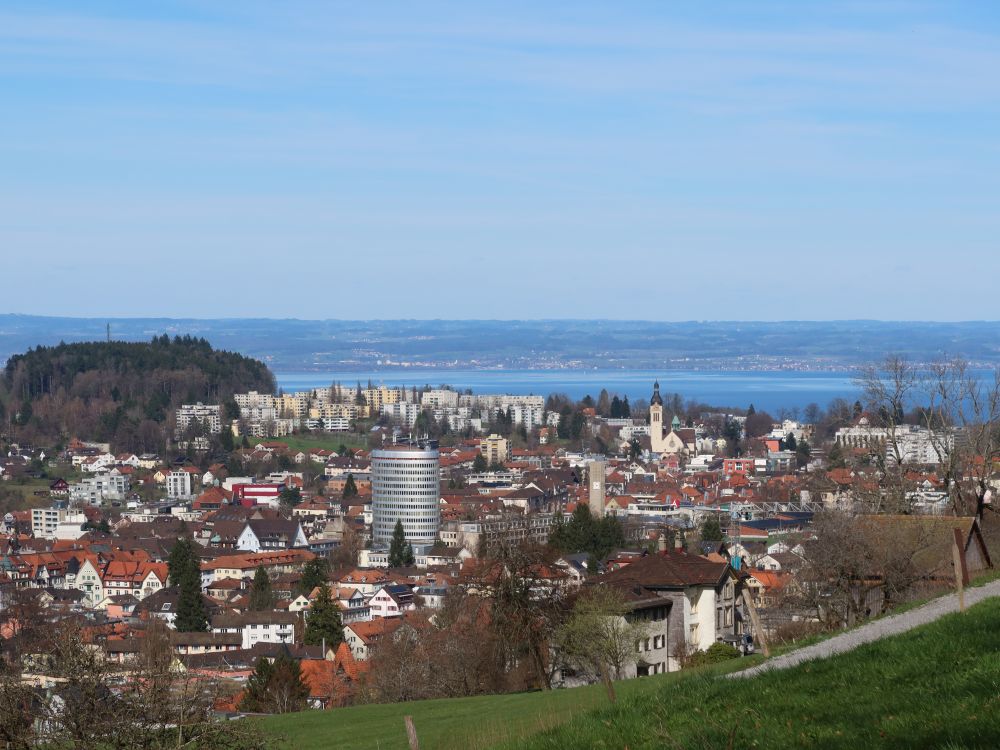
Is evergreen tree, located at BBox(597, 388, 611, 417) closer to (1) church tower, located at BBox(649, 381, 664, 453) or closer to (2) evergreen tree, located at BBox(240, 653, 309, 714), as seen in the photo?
(1) church tower, located at BBox(649, 381, 664, 453)

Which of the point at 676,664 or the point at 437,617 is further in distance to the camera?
the point at 437,617

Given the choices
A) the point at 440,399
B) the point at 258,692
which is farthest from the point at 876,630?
the point at 440,399

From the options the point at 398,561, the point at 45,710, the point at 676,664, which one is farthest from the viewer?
the point at 398,561

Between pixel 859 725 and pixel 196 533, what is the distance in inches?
2953

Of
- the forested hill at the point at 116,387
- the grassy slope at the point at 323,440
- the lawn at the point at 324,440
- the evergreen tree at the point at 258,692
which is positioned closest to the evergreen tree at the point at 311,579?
the evergreen tree at the point at 258,692

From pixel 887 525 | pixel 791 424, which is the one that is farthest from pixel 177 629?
pixel 791 424

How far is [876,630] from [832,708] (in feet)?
15.0

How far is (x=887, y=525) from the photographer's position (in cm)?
1995

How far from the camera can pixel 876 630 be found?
11828 mm

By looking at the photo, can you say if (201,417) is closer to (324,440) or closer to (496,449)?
(324,440)

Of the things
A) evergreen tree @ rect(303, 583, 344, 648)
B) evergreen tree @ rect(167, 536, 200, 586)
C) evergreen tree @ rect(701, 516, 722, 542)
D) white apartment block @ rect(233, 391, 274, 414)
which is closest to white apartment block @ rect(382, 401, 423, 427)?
white apartment block @ rect(233, 391, 274, 414)

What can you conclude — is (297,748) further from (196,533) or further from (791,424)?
(791,424)

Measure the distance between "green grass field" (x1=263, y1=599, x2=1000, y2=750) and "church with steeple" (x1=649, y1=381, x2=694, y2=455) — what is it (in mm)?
112182

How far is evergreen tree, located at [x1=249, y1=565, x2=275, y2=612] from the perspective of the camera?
2045 inches
